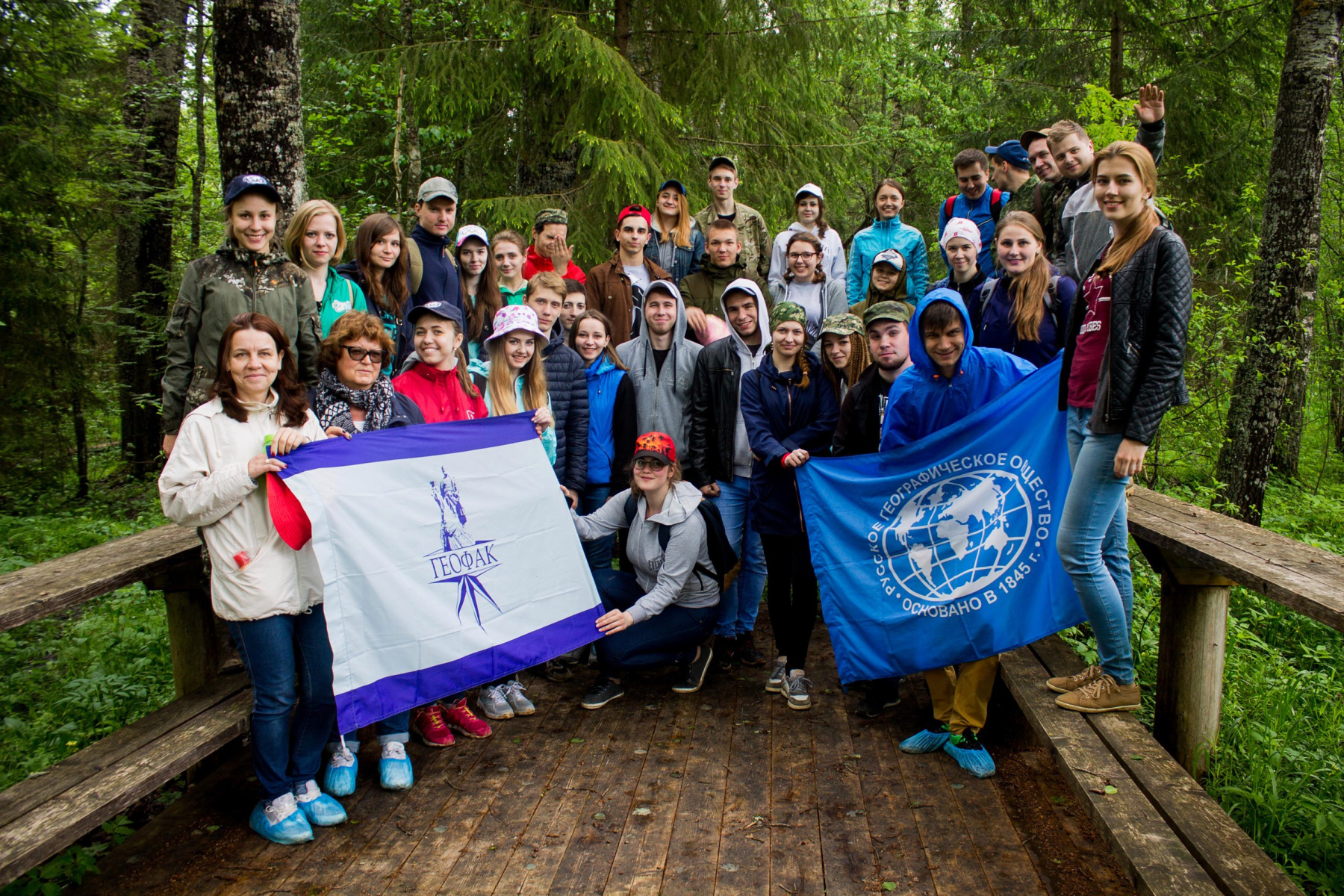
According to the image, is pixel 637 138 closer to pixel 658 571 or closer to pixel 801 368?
pixel 801 368

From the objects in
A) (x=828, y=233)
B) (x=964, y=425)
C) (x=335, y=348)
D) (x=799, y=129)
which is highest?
(x=799, y=129)

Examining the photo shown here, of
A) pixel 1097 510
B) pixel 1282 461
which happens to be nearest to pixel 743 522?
pixel 1097 510

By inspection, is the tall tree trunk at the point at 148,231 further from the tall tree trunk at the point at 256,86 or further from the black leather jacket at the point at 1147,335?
the black leather jacket at the point at 1147,335

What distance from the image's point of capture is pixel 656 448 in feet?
15.9

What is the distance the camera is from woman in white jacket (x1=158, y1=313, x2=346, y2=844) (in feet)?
11.0

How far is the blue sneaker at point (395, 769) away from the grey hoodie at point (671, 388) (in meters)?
2.36

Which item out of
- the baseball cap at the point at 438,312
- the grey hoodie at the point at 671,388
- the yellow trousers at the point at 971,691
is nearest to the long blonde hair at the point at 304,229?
the baseball cap at the point at 438,312

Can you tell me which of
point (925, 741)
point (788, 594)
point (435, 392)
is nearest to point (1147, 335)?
point (925, 741)

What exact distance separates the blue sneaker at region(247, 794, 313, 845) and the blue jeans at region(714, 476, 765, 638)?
2.61 metres

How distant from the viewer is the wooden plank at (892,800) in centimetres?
327

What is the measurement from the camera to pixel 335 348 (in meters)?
4.08

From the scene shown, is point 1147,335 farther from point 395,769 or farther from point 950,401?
point 395,769

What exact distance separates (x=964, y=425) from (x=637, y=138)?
601 cm

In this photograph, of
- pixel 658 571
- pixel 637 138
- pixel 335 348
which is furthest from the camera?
pixel 637 138
